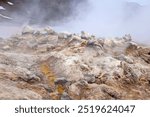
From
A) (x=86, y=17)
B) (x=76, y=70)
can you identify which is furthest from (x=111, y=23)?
(x=76, y=70)

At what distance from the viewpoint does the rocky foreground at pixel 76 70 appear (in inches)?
359

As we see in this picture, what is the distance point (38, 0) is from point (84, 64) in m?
15.4

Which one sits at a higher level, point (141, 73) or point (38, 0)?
point (38, 0)

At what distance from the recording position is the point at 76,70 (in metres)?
9.87

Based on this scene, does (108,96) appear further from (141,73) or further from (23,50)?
(23,50)

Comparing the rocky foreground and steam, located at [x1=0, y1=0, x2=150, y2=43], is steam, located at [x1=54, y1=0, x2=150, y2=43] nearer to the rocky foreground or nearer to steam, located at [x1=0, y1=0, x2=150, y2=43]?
steam, located at [x1=0, y1=0, x2=150, y2=43]

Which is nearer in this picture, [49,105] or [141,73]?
[49,105]

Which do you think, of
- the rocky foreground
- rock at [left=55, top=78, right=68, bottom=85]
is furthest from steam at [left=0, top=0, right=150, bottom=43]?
rock at [left=55, top=78, right=68, bottom=85]

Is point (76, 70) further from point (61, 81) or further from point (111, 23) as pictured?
point (111, 23)

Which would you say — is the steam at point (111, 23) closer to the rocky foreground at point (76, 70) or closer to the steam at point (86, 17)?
the steam at point (86, 17)

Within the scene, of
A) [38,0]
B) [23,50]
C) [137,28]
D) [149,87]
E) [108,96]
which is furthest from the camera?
[38,0]

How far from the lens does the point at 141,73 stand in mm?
10211

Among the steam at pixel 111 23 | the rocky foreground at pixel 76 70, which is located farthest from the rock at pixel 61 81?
the steam at pixel 111 23

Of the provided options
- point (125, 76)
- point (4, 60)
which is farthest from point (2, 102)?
point (125, 76)
